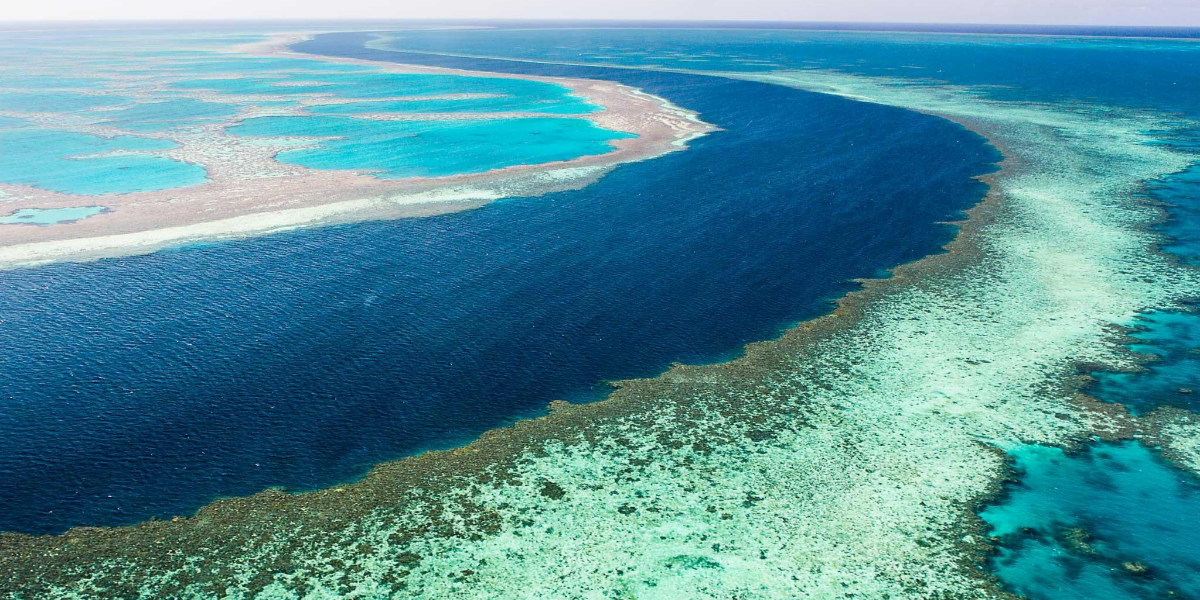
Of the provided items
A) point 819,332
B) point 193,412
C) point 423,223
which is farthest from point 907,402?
point 423,223

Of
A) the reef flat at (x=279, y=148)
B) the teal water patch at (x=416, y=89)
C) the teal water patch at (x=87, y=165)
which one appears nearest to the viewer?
the reef flat at (x=279, y=148)

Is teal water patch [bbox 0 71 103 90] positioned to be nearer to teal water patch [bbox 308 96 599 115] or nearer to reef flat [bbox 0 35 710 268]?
reef flat [bbox 0 35 710 268]

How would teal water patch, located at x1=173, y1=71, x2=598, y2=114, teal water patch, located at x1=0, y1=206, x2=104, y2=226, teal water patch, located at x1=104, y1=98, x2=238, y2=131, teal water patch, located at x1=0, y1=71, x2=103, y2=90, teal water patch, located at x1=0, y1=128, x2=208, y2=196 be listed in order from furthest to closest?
teal water patch, located at x1=0, y1=71, x2=103, y2=90
teal water patch, located at x1=173, y1=71, x2=598, y2=114
teal water patch, located at x1=104, y1=98, x2=238, y2=131
teal water patch, located at x1=0, y1=128, x2=208, y2=196
teal water patch, located at x1=0, y1=206, x2=104, y2=226

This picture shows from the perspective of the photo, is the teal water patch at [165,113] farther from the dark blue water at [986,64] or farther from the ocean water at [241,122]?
the dark blue water at [986,64]

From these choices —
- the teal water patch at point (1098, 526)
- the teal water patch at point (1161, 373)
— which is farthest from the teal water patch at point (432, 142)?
the teal water patch at point (1098, 526)

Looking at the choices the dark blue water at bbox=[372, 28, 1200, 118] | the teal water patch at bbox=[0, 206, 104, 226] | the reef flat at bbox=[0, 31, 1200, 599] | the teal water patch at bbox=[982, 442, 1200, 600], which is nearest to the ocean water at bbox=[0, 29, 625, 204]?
the teal water patch at bbox=[0, 206, 104, 226]

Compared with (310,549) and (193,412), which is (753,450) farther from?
(193,412)
